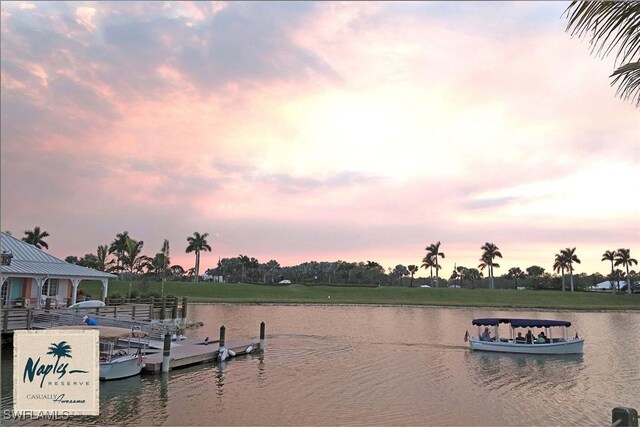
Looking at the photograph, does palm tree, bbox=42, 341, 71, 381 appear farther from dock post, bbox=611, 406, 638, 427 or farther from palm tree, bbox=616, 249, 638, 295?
palm tree, bbox=616, 249, 638, 295

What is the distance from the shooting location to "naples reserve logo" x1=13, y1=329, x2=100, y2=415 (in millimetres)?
16061

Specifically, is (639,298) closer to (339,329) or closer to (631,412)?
(339,329)

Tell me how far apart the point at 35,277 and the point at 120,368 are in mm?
17114

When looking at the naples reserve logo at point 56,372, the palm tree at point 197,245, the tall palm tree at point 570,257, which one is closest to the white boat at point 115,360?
the naples reserve logo at point 56,372

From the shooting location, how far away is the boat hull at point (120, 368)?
24266mm

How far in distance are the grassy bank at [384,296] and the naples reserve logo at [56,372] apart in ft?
242

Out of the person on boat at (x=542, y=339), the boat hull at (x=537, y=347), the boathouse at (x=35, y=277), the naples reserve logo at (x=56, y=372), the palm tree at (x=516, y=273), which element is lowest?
the boat hull at (x=537, y=347)

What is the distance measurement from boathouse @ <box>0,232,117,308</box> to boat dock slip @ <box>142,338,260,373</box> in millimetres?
9873

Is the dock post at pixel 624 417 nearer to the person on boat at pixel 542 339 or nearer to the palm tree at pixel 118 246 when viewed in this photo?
the person on boat at pixel 542 339

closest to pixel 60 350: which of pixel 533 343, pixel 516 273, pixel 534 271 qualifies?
pixel 533 343

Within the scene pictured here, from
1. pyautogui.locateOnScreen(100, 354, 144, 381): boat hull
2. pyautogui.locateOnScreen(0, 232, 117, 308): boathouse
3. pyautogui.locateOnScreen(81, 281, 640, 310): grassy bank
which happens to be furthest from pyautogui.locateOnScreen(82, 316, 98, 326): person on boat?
pyautogui.locateOnScreen(81, 281, 640, 310): grassy bank

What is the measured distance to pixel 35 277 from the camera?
37.2 metres

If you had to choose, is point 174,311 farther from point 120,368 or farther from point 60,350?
point 60,350

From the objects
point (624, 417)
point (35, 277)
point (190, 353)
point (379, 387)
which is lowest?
point (379, 387)
